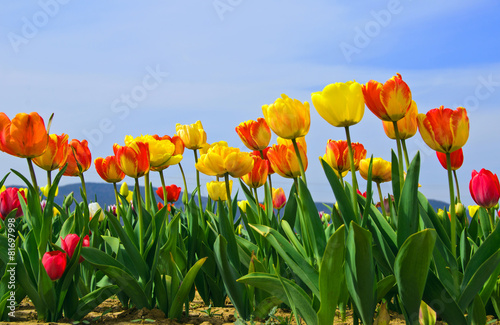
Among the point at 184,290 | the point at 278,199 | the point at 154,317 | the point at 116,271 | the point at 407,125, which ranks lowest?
the point at 154,317

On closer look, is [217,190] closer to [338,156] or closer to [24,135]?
[338,156]

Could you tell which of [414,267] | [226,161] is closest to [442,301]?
[414,267]

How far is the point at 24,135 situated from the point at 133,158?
610mm

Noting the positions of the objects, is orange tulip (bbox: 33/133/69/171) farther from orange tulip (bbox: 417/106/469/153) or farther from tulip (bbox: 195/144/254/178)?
orange tulip (bbox: 417/106/469/153)

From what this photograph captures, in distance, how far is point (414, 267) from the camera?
7.25 feet

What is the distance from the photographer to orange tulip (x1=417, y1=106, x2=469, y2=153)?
2.32 meters

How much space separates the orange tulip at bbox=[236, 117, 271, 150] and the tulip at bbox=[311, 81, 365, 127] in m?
0.90

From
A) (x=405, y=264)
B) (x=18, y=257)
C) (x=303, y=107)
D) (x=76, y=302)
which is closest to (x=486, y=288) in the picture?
(x=405, y=264)

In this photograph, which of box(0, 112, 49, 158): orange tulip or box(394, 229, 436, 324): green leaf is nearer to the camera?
box(394, 229, 436, 324): green leaf

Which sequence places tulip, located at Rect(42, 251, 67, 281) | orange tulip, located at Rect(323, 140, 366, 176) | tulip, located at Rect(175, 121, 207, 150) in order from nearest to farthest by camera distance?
tulip, located at Rect(42, 251, 67, 281) < orange tulip, located at Rect(323, 140, 366, 176) < tulip, located at Rect(175, 121, 207, 150)

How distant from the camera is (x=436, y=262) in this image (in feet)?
7.84

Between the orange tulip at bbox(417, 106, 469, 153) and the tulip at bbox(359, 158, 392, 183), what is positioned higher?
the orange tulip at bbox(417, 106, 469, 153)

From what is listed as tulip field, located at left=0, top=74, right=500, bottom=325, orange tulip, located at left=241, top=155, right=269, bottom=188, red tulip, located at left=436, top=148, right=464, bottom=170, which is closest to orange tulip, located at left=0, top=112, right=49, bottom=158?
tulip field, located at left=0, top=74, right=500, bottom=325

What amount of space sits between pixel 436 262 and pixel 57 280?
7.18ft
